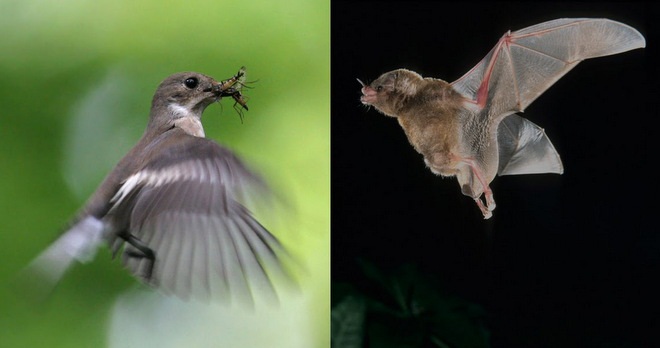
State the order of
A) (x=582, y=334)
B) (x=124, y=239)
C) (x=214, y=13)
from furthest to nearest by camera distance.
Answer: (x=582, y=334)
(x=214, y=13)
(x=124, y=239)

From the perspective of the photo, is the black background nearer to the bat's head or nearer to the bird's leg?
the bat's head

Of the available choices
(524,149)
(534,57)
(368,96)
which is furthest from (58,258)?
(534,57)

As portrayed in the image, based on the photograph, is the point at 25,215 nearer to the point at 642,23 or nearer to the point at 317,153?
the point at 317,153

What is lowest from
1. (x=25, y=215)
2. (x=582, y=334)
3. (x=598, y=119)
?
(x=582, y=334)

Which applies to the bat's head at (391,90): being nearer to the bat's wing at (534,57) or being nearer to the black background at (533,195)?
the black background at (533,195)

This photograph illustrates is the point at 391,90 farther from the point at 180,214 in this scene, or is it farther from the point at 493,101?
the point at 180,214

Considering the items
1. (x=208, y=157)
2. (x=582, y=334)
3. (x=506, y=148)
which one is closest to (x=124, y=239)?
(x=208, y=157)

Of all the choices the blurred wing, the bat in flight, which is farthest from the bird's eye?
the bat in flight
